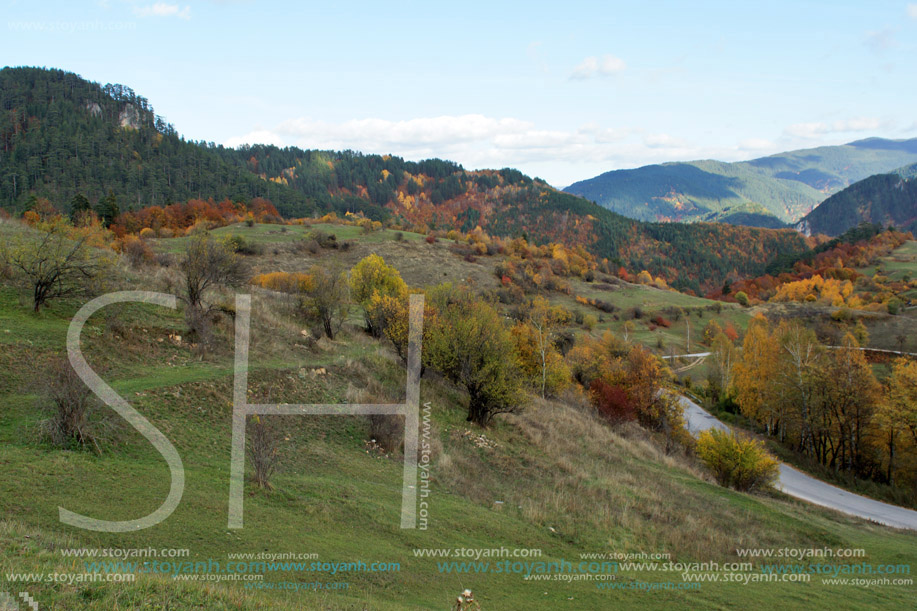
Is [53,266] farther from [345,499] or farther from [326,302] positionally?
[345,499]

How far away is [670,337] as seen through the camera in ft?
293

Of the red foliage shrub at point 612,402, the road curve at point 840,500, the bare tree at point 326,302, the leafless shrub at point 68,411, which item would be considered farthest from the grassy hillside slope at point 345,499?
the red foliage shrub at point 612,402

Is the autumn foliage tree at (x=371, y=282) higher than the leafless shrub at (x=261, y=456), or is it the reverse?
the autumn foliage tree at (x=371, y=282)

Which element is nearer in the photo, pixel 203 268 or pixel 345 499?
pixel 345 499

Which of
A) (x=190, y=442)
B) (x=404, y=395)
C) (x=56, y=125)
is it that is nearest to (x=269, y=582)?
(x=190, y=442)

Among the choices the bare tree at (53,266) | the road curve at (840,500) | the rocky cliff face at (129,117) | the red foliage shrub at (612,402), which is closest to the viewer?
the bare tree at (53,266)

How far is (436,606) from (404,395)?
16.3 meters

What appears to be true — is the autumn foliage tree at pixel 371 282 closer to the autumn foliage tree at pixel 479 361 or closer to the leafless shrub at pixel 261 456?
the autumn foliage tree at pixel 479 361

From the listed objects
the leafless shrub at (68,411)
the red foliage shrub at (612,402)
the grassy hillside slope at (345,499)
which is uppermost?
the leafless shrub at (68,411)

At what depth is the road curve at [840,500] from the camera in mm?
27859

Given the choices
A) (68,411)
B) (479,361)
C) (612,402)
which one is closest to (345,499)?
(68,411)

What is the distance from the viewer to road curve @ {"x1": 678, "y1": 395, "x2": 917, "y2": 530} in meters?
27.9

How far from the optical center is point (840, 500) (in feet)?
103

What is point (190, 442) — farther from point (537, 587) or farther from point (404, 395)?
point (404, 395)
